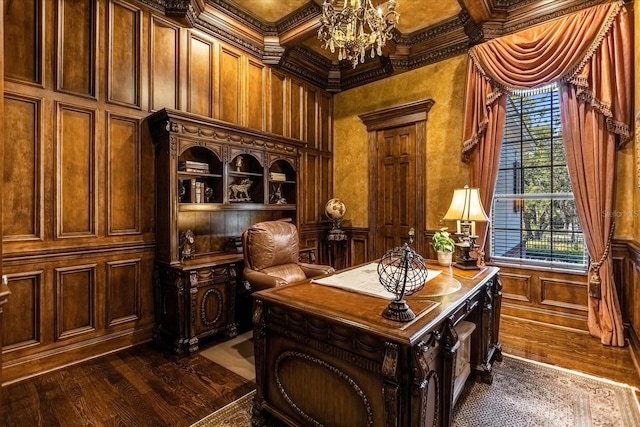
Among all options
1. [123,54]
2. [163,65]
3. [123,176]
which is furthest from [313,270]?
[123,54]

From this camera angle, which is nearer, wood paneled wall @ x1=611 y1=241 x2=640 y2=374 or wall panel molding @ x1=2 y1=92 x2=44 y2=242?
wall panel molding @ x1=2 y1=92 x2=44 y2=242

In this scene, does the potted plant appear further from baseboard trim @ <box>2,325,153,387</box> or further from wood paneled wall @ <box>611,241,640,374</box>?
baseboard trim @ <box>2,325,153,387</box>

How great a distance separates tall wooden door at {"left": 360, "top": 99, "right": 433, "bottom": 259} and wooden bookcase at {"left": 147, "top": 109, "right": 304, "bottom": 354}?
1582mm

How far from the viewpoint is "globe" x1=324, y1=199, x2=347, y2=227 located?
497 cm

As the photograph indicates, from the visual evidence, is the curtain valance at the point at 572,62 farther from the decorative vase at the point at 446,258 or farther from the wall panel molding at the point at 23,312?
the wall panel molding at the point at 23,312

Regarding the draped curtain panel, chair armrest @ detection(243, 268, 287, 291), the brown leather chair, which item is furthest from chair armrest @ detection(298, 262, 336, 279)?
the draped curtain panel

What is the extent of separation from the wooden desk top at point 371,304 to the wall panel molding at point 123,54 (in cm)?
248

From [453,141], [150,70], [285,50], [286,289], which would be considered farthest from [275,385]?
[285,50]

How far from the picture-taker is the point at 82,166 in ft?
9.20

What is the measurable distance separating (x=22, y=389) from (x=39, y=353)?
0.30 metres

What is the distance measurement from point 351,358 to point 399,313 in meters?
0.31

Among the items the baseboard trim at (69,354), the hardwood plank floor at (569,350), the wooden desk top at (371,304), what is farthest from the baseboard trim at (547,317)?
the baseboard trim at (69,354)

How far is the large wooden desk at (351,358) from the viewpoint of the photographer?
134 cm

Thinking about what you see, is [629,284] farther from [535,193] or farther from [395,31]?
[395,31]
